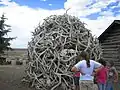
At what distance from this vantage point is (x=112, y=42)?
21.0 meters

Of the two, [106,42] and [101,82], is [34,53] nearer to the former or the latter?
[101,82]

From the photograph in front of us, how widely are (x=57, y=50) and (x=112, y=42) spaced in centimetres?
802

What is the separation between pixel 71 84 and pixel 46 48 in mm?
1774

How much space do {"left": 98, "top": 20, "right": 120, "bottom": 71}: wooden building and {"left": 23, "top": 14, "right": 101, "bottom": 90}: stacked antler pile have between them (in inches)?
217

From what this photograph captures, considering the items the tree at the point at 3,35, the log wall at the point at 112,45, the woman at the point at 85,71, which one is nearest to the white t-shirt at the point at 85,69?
the woman at the point at 85,71

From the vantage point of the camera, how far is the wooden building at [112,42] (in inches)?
794

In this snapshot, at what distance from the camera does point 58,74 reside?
13453 mm

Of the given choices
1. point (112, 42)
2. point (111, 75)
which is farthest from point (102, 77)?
point (112, 42)

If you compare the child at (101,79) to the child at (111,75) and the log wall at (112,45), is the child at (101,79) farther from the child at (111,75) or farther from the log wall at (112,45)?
the log wall at (112,45)

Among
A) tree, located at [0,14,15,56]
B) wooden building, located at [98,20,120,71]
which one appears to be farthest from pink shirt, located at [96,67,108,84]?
tree, located at [0,14,15,56]

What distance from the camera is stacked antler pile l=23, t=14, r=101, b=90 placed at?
44.5 ft

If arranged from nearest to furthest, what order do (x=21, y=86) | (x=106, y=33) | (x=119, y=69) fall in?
1. (x=21, y=86)
2. (x=119, y=69)
3. (x=106, y=33)

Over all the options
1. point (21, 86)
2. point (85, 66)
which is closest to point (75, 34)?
point (21, 86)

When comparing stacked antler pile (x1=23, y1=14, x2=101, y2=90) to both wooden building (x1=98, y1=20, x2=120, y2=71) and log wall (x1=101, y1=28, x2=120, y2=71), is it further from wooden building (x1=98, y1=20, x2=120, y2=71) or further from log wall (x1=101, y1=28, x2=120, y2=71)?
log wall (x1=101, y1=28, x2=120, y2=71)
